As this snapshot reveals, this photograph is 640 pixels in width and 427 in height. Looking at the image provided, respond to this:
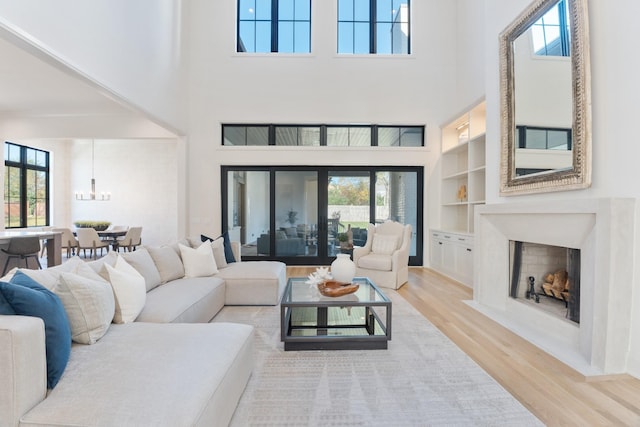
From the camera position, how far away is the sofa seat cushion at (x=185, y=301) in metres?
2.45

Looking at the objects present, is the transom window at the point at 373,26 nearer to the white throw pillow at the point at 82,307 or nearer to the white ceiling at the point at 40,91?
the white ceiling at the point at 40,91

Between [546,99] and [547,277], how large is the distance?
6.10 ft

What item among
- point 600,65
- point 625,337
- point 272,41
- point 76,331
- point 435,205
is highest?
point 272,41

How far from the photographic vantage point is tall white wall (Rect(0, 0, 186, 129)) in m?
3.00

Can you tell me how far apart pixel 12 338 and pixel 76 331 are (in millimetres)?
568

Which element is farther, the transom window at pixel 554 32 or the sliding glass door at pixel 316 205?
the sliding glass door at pixel 316 205

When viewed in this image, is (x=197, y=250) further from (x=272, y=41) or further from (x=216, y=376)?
(x=272, y=41)

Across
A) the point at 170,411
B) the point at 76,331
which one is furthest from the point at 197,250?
the point at 170,411

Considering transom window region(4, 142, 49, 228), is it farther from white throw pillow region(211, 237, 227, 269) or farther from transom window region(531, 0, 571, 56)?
transom window region(531, 0, 571, 56)

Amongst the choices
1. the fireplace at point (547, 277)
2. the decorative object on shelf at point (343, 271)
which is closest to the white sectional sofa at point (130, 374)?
the decorative object on shelf at point (343, 271)

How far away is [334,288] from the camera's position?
9.95 feet

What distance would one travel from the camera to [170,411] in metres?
1.24

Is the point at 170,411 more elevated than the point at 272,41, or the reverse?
the point at 272,41

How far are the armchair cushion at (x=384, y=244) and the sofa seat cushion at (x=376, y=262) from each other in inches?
7.8
